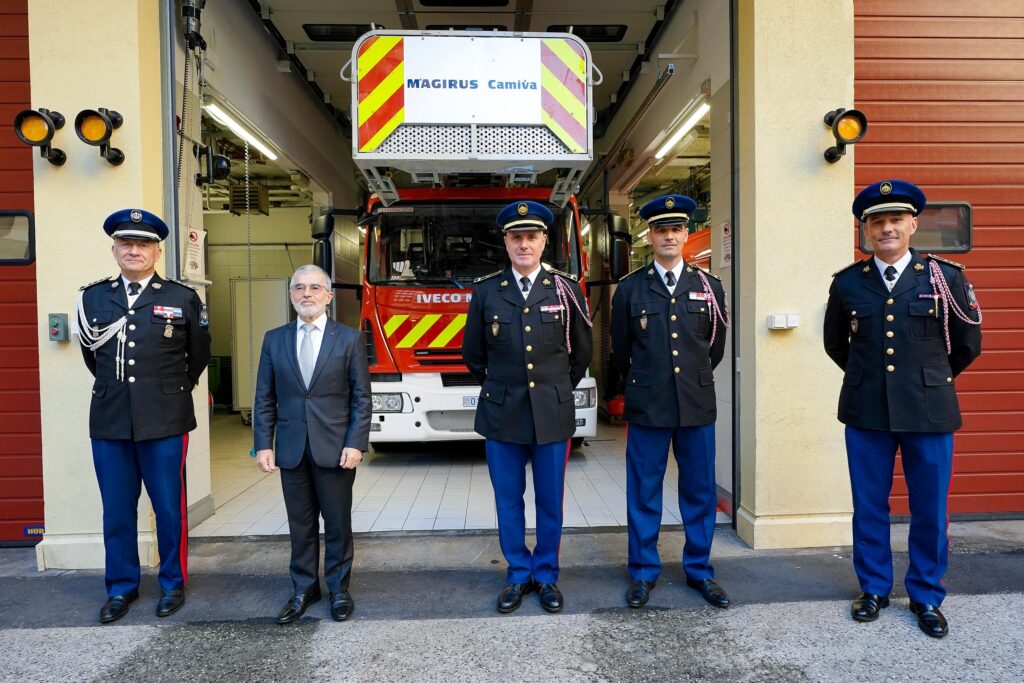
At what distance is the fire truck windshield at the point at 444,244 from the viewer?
17.1 ft

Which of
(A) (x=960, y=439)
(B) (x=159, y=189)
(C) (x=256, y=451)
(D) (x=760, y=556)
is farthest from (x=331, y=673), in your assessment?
(A) (x=960, y=439)

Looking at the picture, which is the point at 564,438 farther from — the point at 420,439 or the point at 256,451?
the point at 420,439

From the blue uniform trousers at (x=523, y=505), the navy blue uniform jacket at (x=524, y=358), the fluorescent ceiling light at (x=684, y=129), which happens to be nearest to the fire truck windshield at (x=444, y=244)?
the fluorescent ceiling light at (x=684, y=129)

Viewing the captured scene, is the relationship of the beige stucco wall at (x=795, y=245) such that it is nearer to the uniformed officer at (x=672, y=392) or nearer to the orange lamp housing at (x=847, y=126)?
the orange lamp housing at (x=847, y=126)

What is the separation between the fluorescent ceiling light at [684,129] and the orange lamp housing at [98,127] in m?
4.13

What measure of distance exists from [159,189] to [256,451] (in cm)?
167

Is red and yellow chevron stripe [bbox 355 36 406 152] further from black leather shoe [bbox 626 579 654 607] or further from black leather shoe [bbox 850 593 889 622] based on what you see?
black leather shoe [bbox 850 593 889 622]

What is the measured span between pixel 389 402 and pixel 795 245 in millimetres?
3271

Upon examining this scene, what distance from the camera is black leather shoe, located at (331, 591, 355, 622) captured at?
106 inches

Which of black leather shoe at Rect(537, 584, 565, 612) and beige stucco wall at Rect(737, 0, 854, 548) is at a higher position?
beige stucco wall at Rect(737, 0, 854, 548)

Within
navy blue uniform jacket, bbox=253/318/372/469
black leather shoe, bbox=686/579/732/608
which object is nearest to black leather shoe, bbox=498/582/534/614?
black leather shoe, bbox=686/579/732/608

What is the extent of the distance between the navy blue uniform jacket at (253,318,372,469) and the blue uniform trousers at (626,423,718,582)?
131cm

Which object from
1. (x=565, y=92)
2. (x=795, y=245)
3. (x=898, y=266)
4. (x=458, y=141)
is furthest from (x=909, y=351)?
(x=458, y=141)

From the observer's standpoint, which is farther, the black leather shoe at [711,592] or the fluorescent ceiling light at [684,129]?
the fluorescent ceiling light at [684,129]
